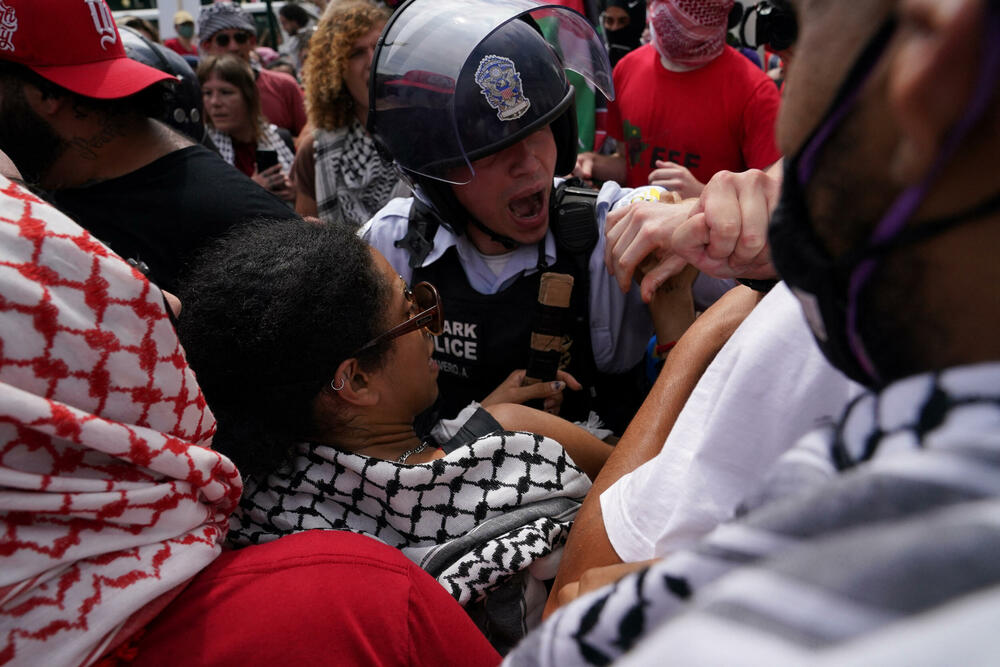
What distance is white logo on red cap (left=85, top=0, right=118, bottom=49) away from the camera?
2305 millimetres

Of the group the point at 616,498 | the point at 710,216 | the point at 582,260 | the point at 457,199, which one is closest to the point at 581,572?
the point at 616,498

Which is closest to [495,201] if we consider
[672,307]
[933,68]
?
[672,307]

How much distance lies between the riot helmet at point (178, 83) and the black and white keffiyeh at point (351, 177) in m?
0.64

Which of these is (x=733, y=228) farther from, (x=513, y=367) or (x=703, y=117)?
(x=703, y=117)

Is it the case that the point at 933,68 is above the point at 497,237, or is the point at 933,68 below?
above

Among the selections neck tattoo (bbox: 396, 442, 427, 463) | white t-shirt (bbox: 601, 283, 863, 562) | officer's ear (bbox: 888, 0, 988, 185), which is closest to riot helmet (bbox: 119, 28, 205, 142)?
neck tattoo (bbox: 396, 442, 427, 463)

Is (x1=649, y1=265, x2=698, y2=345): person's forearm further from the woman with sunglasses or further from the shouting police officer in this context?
the woman with sunglasses

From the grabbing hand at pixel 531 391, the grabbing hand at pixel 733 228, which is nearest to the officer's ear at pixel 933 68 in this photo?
the grabbing hand at pixel 733 228

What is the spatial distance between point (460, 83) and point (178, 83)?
1602mm

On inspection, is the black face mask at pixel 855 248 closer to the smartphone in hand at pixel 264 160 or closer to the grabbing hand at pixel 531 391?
the grabbing hand at pixel 531 391

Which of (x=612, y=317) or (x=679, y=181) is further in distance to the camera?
(x=679, y=181)

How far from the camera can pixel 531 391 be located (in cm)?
203

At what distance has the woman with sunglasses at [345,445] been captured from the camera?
4.94 ft

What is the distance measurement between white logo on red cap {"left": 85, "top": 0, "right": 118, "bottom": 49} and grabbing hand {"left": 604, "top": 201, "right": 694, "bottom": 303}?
178 centimetres
